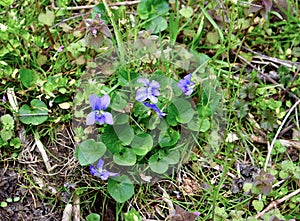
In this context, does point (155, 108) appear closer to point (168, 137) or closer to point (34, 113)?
point (168, 137)

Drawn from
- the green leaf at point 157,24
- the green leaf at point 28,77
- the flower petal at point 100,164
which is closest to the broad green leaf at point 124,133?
the flower petal at point 100,164

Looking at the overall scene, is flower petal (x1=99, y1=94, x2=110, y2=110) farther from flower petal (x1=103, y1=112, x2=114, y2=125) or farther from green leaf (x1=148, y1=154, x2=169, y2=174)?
green leaf (x1=148, y1=154, x2=169, y2=174)

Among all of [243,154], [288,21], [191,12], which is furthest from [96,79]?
[288,21]

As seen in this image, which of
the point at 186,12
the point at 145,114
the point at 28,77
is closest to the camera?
the point at 145,114

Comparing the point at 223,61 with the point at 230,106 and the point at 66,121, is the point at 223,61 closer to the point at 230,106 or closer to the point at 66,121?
the point at 230,106

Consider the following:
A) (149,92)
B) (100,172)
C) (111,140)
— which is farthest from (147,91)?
(100,172)

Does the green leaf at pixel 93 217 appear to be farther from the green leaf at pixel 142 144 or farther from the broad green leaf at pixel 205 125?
the broad green leaf at pixel 205 125
